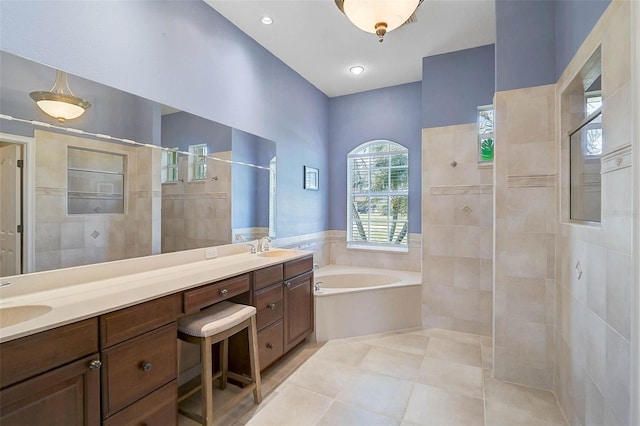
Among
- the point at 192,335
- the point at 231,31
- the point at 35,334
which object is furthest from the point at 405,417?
the point at 231,31

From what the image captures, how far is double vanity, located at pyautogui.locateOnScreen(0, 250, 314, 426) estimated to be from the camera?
3.18 ft

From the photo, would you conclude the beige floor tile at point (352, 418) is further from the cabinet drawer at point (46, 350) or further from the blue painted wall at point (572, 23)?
the blue painted wall at point (572, 23)

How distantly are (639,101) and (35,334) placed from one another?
223 cm

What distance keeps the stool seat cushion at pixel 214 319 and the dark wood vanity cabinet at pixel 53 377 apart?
1.50ft

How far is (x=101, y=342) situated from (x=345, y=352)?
195cm

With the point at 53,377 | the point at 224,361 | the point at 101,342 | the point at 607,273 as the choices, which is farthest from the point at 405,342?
the point at 53,377

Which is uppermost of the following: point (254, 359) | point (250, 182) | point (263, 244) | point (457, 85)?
point (457, 85)

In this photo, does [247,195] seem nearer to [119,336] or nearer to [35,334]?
[119,336]

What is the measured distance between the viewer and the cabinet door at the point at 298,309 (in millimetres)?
2393

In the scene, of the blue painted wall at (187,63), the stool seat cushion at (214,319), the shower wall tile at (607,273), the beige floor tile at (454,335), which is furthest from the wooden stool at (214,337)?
the beige floor tile at (454,335)

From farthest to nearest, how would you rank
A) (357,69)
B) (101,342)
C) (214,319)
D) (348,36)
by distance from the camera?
(357,69) → (348,36) → (214,319) → (101,342)

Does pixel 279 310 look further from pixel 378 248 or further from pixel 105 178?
pixel 378 248

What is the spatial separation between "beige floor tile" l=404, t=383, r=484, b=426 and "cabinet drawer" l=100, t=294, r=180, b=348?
1.53 m

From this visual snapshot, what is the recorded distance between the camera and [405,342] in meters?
2.79
